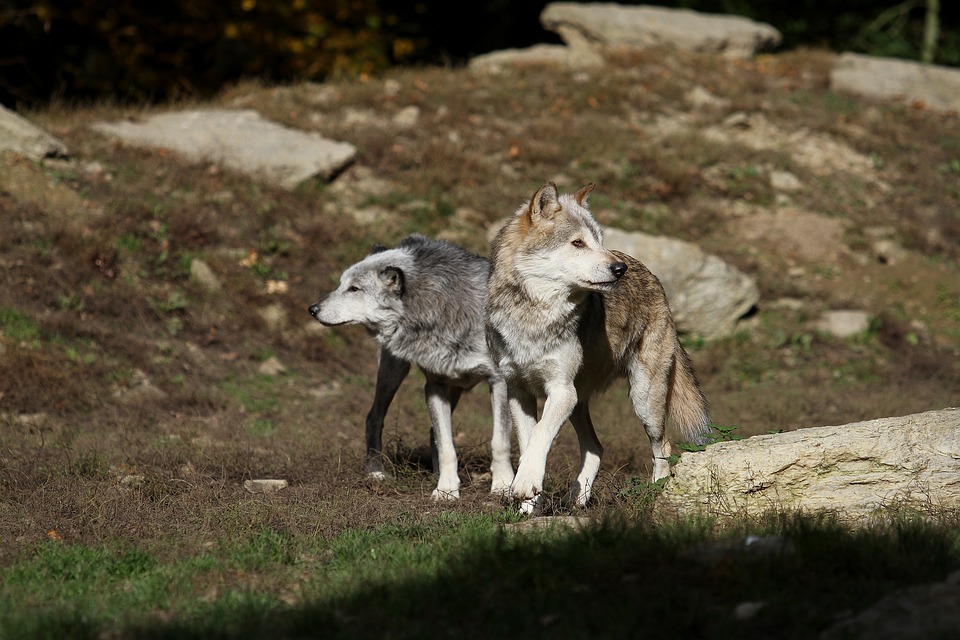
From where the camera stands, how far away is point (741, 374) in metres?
13.7

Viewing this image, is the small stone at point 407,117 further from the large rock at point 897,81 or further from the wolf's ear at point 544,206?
the wolf's ear at point 544,206

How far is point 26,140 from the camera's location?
14453 mm

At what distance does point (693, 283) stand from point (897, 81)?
11.1 meters

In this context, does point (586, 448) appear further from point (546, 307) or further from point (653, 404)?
point (546, 307)

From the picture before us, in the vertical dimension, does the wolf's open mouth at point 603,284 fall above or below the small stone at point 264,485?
above

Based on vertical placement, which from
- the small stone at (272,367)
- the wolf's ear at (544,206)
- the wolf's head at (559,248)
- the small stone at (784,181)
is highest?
the wolf's ear at (544,206)

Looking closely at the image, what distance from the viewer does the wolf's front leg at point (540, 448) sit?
6676 mm

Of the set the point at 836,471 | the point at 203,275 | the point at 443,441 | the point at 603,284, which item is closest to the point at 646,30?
the point at 203,275

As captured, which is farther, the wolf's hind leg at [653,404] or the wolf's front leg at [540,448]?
the wolf's hind leg at [653,404]

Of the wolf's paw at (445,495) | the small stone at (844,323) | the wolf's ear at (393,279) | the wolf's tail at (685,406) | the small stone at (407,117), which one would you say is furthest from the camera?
the small stone at (407,117)

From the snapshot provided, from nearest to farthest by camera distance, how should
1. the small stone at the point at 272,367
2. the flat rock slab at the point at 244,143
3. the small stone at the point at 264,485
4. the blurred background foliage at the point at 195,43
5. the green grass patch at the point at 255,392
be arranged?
the small stone at the point at 264,485 < the green grass patch at the point at 255,392 < the small stone at the point at 272,367 < the flat rock slab at the point at 244,143 < the blurred background foliage at the point at 195,43

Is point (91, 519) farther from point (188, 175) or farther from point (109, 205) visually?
point (188, 175)

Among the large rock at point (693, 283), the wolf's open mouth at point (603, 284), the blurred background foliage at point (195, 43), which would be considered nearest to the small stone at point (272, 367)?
the large rock at point (693, 283)

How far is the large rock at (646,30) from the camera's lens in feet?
74.6
